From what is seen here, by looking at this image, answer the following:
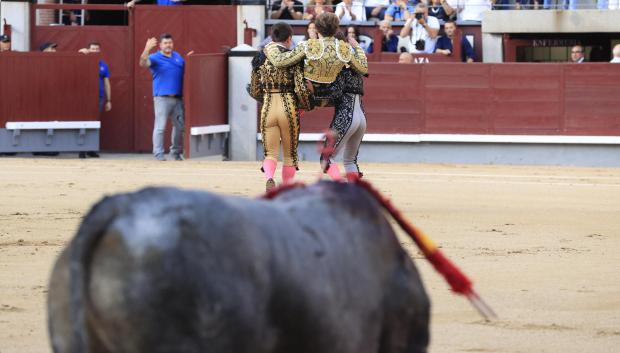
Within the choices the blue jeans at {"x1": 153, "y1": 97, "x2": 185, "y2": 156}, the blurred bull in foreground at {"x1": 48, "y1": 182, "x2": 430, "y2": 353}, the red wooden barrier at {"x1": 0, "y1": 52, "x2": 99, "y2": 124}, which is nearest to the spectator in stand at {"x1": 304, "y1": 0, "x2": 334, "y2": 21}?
the blue jeans at {"x1": 153, "y1": 97, "x2": 185, "y2": 156}

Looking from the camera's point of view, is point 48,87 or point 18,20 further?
point 18,20

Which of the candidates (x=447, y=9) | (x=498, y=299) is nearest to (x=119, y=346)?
(x=498, y=299)

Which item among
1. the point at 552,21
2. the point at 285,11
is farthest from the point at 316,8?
the point at 552,21

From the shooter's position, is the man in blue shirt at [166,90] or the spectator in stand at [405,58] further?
the spectator in stand at [405,58]

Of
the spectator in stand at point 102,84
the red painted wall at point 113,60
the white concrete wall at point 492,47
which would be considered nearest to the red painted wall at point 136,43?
the red painted wall at point 113,60

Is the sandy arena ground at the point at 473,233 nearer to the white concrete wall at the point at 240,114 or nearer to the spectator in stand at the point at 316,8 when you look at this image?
the white concrete wall at the point at 240,114

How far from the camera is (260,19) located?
16.3 meters

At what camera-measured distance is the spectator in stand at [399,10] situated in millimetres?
15969

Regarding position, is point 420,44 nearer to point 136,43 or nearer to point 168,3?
point 168,3

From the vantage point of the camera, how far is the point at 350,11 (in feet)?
52.5

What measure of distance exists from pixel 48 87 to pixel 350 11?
11.7ft

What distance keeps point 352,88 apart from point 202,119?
619 cm

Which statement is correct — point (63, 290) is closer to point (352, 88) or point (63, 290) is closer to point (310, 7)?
point (352, 88)

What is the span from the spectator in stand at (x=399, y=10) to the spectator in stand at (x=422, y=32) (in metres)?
0.27
